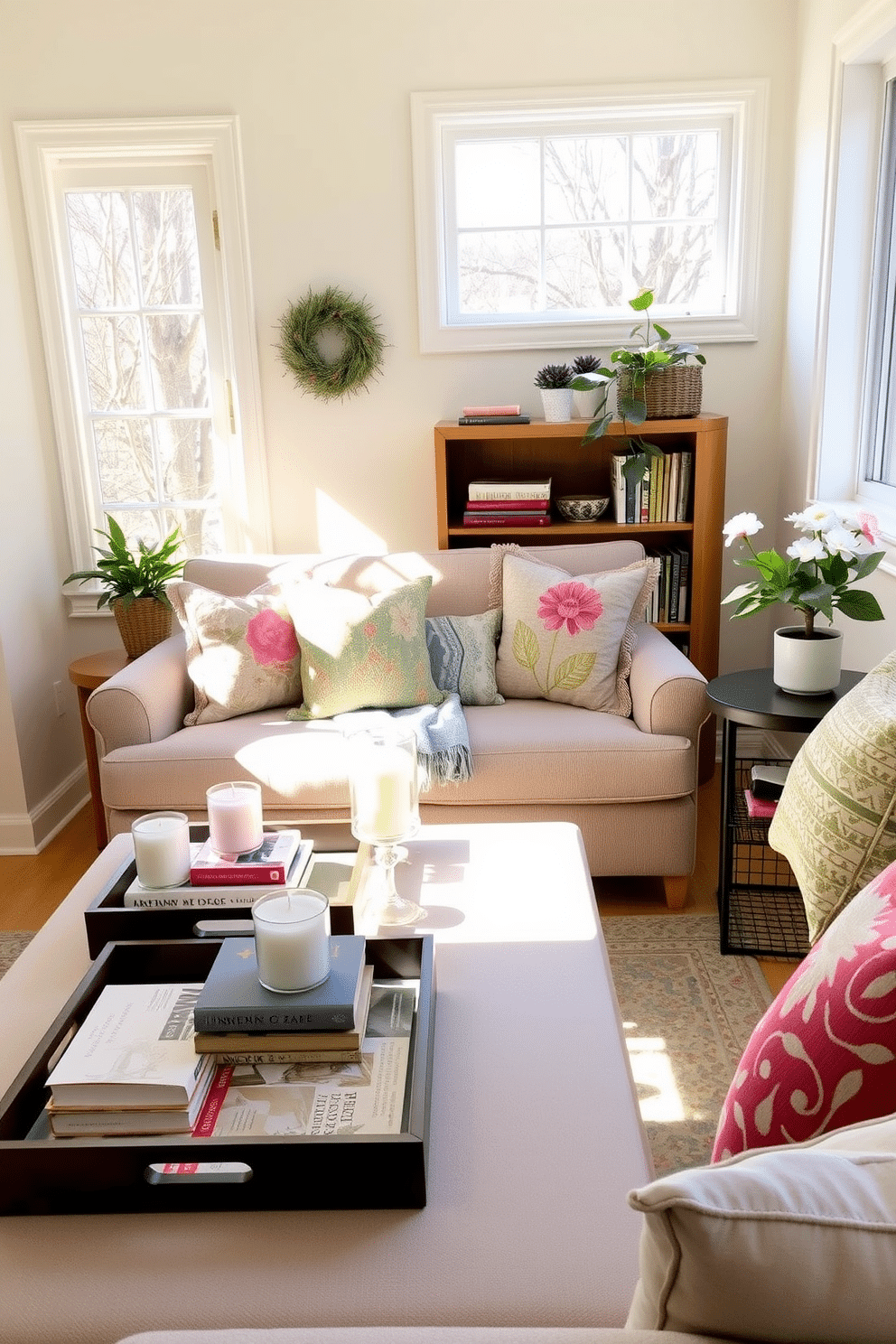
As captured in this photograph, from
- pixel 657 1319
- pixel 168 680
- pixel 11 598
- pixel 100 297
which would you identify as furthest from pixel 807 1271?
pixel 100 297

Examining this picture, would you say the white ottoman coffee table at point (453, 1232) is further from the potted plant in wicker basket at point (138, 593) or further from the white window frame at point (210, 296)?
the white window frame at point (210, 296)

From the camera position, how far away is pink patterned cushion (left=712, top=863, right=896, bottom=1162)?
97cm

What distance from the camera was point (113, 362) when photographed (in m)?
3.80

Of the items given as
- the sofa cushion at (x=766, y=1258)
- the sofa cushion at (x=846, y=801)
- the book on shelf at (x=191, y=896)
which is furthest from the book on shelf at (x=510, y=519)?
the sofa cushion at (x=766, y=1258)

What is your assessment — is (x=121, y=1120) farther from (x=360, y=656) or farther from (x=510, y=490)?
(x=510, y=490)

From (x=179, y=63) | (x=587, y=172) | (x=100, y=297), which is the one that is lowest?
(x=100, y=297)

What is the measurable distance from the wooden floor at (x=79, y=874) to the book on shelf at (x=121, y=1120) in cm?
164

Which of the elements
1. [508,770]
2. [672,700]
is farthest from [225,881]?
[672,700]

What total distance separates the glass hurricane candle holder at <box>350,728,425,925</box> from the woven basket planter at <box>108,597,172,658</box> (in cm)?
179

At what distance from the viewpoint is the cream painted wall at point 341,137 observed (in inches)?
136

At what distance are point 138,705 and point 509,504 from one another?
1.38m

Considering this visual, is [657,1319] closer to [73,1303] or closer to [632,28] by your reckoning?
[73,1303]

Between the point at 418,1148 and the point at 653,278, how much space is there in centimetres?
325

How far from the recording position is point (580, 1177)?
1209 millimetres
